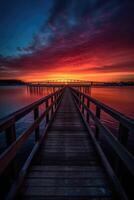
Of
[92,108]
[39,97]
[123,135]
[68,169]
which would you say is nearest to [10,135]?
[68,169]

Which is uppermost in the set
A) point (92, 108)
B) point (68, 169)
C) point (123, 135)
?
point (123, 135)

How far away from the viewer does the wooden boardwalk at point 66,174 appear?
192cm

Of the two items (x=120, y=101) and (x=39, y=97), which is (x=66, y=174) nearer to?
(x=120, y=101)

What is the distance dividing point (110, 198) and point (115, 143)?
2.89ft

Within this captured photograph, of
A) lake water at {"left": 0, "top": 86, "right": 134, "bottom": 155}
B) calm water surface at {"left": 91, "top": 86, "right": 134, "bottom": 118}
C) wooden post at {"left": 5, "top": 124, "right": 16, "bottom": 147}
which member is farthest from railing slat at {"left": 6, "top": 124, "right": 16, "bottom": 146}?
calm water surface at {"left": 91, "top": 86, "right": 134, "bottom": 118}

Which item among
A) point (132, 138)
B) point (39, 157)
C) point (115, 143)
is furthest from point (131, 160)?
point (132, 138)

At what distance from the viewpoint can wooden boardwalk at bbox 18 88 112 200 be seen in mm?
1922

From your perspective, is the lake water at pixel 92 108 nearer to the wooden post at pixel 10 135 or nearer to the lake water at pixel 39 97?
the lake water at pixel 39 97

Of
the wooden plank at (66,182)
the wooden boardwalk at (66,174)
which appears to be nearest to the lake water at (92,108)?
the wooden boardwalk at (66,174)

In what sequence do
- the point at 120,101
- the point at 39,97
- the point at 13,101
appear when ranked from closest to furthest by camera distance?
1. the point at 13,101
2. the point at 120,101
3. the point at 39,97

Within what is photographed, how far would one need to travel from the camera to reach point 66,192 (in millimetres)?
1953

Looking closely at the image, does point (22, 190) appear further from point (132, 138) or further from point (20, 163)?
point (132, 138)

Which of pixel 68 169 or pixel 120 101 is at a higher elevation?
pixel 68 169

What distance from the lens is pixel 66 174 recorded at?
7.74 ft
